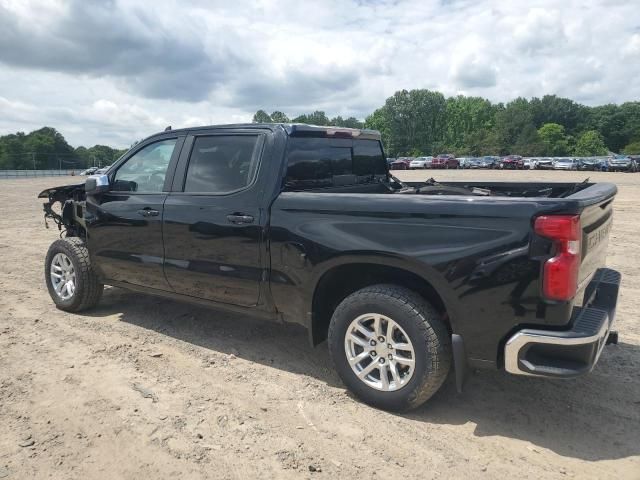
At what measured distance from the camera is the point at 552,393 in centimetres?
362

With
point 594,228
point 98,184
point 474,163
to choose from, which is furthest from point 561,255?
point 474,163

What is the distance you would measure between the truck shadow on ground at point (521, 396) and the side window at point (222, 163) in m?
1.41

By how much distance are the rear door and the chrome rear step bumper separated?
71.4 inches

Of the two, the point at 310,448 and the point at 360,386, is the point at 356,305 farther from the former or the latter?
the point at 310,448

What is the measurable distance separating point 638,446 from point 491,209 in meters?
1.60

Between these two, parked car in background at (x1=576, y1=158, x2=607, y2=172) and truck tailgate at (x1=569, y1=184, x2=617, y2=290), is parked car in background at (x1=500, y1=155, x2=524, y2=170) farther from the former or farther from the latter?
truck tailgate at (x1=569, y1=184, x2=617, y2=290)

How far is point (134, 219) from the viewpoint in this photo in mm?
4625

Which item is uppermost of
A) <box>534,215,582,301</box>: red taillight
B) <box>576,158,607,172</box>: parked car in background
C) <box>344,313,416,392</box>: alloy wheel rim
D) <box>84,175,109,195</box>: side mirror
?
<box>84,175,109,195</box>: side mirror

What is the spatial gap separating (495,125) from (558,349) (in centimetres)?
11500

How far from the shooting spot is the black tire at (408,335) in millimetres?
3119

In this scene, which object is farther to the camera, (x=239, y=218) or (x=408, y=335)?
(x=239, y=218)

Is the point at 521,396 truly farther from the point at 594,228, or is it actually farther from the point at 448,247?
the point at 448,247

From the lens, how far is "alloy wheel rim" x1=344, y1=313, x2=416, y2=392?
10.7 feet

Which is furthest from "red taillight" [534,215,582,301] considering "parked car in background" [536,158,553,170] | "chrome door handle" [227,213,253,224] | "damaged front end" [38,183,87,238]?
"parked car in background" [536,158,553,170]
